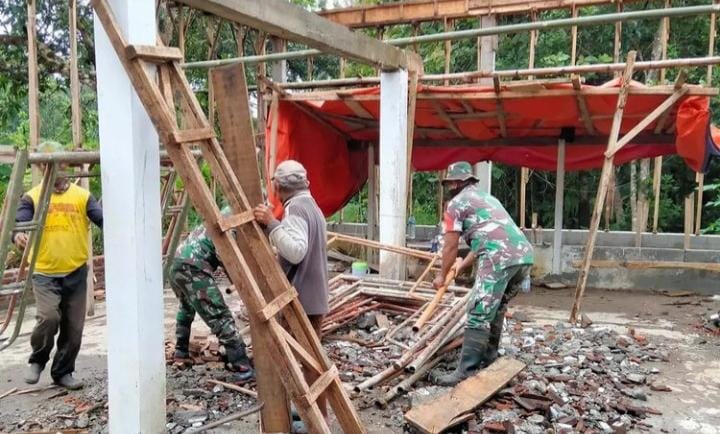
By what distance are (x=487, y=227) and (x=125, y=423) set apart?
313 centimetres

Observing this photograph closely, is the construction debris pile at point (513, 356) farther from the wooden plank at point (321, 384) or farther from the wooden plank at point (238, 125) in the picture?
the wooden plank at point (238, 125)

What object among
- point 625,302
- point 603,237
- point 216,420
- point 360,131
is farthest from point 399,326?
point 603,237

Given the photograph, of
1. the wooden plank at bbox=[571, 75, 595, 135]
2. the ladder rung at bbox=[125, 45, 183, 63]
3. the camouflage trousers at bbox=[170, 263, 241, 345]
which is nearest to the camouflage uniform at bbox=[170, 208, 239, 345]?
the camouflage trousers at bbox=[170, 263, 241, 345]

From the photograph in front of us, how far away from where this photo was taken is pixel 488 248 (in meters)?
4.84

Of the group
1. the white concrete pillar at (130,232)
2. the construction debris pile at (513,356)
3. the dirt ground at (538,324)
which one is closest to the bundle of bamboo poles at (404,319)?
the construction debris pile at (513,356)

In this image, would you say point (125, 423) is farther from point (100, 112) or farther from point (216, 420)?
point (100, 112)

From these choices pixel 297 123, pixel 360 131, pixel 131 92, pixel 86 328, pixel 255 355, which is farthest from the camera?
pixel 360 131

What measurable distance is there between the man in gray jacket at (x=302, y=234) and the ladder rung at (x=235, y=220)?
0.11 meters

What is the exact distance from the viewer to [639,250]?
960 centimetres

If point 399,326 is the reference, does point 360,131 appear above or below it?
above

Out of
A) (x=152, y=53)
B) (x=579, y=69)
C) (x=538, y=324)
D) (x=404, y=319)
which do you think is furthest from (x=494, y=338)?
(x=152, y=53)

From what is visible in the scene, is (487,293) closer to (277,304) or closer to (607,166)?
(277,304)

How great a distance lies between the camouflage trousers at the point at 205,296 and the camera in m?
4.79

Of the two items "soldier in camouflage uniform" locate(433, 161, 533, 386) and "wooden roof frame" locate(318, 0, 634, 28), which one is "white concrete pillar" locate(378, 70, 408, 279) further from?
"wooden roof frame" locate(318, 0, 634, 28)
